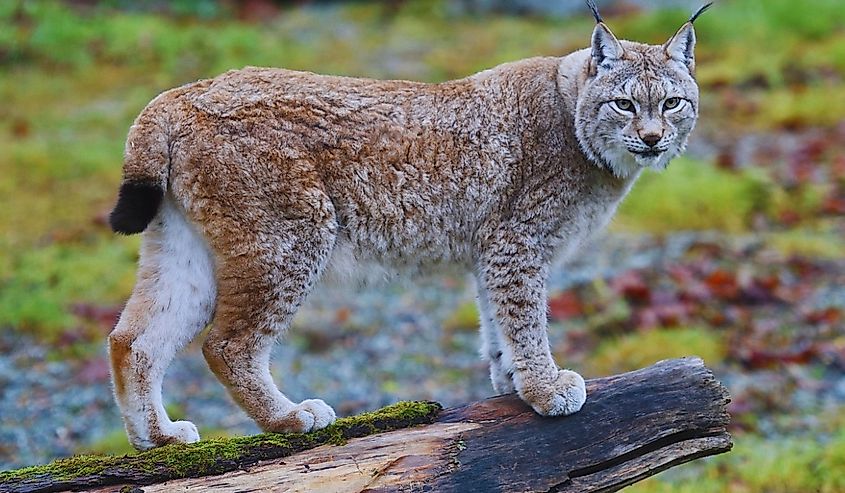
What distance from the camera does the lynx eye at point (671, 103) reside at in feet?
16.5

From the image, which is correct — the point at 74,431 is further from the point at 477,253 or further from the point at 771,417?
the point at 771,417

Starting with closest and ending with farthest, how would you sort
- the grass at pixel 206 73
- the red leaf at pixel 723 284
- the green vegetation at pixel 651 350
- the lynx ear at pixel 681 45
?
1. the lynx ear at pixel 681 45
2. the green vegetation at pixel 651 350
3. the red leaf at pixel 723 284
4. the grass at pixel 206 73

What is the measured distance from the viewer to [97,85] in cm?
1620

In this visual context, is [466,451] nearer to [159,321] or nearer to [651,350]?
[159,321]

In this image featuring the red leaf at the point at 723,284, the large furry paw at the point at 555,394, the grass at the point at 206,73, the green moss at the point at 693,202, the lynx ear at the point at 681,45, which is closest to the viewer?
the large furry paw at the point at 555,394

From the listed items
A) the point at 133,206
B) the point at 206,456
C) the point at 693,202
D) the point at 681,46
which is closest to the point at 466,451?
the point at 206,456

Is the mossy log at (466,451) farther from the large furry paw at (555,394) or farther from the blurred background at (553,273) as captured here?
the blurred background at (553,273)

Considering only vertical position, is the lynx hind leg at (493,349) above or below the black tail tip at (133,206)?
below

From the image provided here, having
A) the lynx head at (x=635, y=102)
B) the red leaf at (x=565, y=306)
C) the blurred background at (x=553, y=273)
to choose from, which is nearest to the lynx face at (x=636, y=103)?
the lynx head at (x=635, y=102)

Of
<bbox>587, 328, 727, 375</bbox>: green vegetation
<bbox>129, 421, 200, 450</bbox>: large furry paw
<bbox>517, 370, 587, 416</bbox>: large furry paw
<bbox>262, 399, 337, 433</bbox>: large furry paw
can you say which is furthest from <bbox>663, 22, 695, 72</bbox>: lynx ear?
<bbox>587, 328, 727, 375</bbox>: green vegetation

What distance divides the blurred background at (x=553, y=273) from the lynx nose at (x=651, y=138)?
1525 millimetres

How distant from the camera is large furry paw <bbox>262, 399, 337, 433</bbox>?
463cm

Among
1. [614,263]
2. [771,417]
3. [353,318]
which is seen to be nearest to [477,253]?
[771,417]

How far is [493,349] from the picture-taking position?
5402 mm
